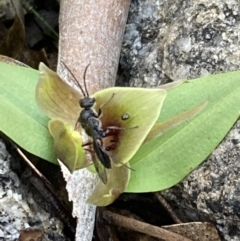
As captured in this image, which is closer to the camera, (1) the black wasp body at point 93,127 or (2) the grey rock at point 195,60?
(1) the black wasp body at point 93,127

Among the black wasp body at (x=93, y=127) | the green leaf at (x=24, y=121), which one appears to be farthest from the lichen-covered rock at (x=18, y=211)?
the black wasp body at (x=93, y=127)

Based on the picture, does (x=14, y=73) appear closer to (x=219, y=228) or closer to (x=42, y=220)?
(x=42, y=220)

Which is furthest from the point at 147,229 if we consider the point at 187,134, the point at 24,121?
the point at 24,121

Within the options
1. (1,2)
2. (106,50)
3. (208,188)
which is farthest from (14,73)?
(208,188)

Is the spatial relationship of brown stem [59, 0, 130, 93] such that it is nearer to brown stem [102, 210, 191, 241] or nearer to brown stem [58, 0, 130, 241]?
brown stem [58, 0, 130, 241]

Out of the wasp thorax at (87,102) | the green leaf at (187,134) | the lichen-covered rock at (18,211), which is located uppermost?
the wasp thorax at (87,102)

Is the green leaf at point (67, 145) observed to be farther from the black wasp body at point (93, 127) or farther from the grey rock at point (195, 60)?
the grey rock at point (195, 60)

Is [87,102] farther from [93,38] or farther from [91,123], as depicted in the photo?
[93,38]
